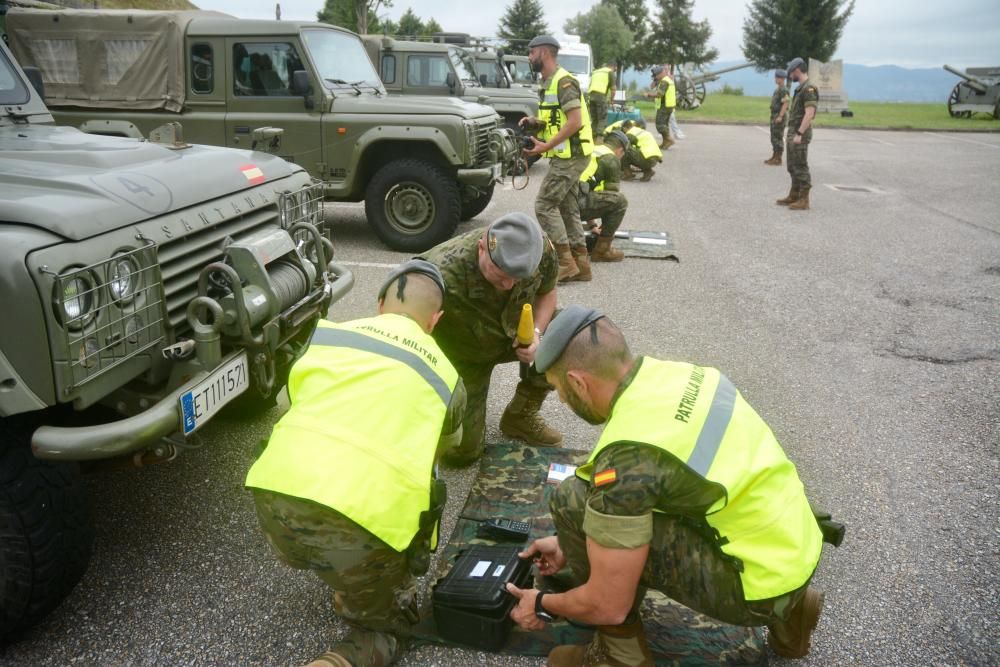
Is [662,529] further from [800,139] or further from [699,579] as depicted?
[800,139]

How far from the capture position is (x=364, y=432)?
211 cm

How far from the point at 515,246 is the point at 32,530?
1.96m

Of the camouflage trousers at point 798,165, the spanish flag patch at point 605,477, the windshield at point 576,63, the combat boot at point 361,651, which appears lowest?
the combat boot at point 361,651

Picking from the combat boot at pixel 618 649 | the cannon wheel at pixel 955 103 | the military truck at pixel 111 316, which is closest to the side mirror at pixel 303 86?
the military truck at pixel 111 316

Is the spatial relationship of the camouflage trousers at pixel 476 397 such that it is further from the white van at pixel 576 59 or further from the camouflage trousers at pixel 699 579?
the white van at pixel 576 59

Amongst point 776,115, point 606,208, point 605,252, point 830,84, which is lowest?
point 605,252

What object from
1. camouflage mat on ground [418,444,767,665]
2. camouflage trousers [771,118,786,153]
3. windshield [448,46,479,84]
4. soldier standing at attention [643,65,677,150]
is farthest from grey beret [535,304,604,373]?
soldier standing at attention [643,65,677,150]

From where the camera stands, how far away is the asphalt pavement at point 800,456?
2.55 meters

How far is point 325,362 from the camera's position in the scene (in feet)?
7.24

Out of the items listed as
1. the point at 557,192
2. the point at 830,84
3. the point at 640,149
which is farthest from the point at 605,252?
the point at 830,84

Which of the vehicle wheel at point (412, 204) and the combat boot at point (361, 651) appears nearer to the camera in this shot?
the combat boot at point (361, 651)

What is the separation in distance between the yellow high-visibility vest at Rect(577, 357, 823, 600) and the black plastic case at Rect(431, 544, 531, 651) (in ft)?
2.26

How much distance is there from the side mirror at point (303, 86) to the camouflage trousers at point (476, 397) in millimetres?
4000

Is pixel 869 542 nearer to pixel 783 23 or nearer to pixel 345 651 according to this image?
pixel 345 651
